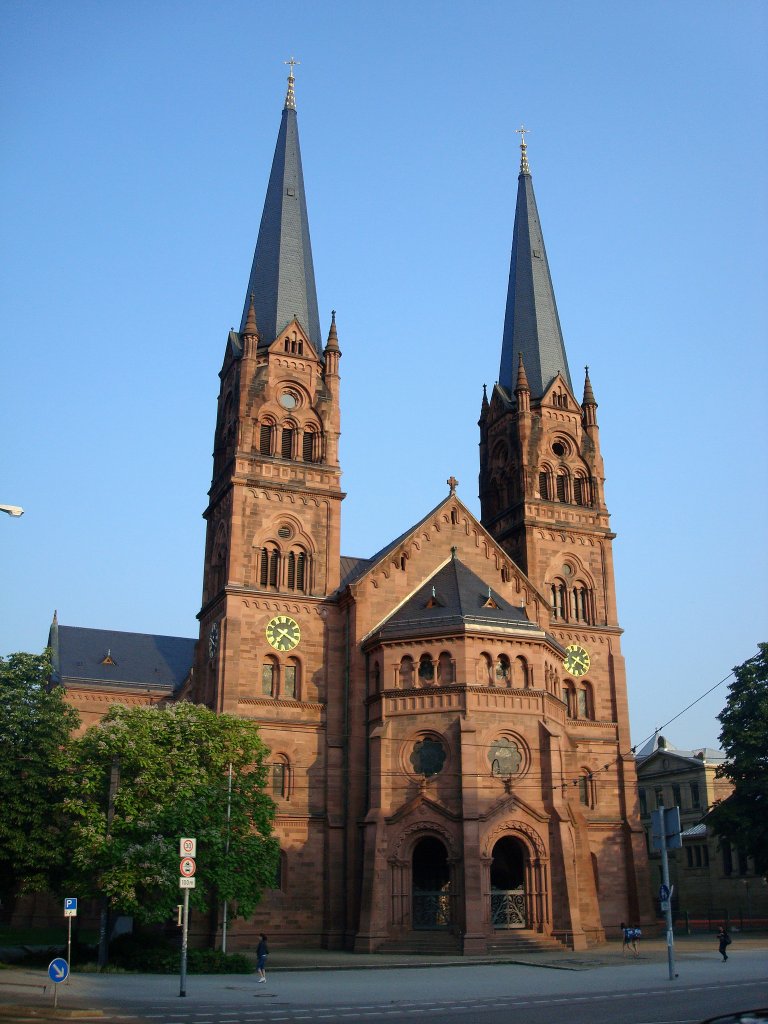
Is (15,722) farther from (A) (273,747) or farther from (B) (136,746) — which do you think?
(A) (273,747)

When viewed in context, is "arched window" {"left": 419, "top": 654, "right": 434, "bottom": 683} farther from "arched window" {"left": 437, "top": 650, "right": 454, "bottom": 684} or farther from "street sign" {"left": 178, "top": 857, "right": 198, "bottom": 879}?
"street sign" {"left": 178, "top": 857, "right": 198, "bottom": 879}

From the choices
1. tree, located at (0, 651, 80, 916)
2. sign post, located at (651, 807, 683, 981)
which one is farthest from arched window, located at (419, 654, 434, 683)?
sign post, located at (651, 807, 683, 981)

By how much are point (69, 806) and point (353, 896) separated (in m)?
15.3

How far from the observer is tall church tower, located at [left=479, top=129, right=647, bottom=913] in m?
57.2

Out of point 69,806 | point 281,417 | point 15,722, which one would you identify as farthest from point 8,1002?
point 281,417

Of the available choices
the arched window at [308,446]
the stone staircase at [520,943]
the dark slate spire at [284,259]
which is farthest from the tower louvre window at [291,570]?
the stone staircase at [520,943]

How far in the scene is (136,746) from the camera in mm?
39156

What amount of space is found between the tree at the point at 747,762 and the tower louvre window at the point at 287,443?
26871 mm

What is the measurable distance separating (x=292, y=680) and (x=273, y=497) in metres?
9.57

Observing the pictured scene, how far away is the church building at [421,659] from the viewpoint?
44812mm

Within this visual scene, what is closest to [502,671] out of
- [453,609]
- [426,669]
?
[426,669]

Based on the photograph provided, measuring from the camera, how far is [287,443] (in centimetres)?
5600

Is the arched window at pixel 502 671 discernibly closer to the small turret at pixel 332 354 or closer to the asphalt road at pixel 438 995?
the asphalt road at pixel 438 995

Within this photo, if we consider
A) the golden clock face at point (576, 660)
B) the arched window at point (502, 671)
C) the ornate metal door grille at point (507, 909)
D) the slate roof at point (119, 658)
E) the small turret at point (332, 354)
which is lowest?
the ornate metal door grille at point (507, 909)
